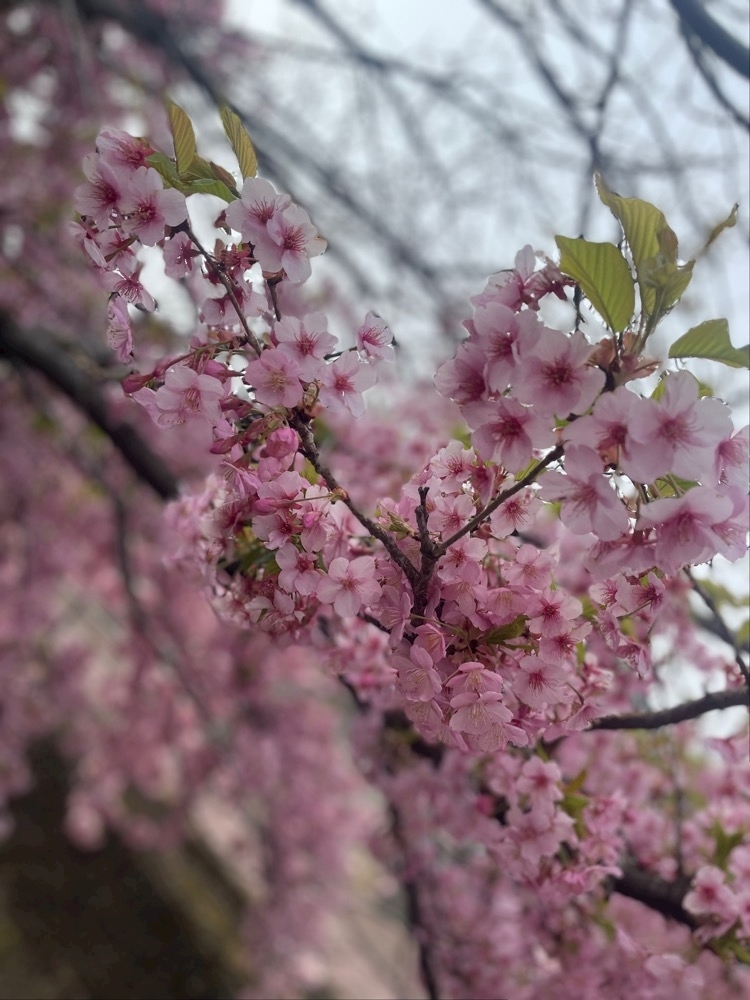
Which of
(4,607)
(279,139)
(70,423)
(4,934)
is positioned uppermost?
(279,139)

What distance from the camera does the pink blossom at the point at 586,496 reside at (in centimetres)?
64

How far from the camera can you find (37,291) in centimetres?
422

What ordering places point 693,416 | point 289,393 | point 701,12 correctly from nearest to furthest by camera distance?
point 693,416 → point 289,393 → point 701,12

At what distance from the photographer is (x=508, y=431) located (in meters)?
0.68

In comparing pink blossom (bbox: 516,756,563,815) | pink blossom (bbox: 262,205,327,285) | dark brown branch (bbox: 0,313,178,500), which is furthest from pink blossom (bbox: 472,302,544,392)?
dark brown branch (bbox: 0,313,178,500)

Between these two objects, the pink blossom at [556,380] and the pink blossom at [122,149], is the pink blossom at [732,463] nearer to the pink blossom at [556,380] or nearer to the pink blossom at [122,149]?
the pink blossom at [556,380]

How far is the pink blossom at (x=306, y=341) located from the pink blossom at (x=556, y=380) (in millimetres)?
234

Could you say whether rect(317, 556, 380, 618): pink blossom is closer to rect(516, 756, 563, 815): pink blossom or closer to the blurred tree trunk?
rect(516, 756, 563, 815): pink blossom

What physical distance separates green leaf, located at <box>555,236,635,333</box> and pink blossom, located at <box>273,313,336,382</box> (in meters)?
0.25

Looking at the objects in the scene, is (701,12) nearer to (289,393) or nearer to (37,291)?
(289,393)

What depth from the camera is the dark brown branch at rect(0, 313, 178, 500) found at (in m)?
2.46

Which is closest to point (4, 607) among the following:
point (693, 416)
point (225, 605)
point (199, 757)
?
→ point (199, 757)

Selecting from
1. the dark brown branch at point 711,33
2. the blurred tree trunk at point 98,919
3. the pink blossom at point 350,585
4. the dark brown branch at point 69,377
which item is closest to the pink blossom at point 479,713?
the pink blossom at point 350,585

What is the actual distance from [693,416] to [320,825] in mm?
5269
